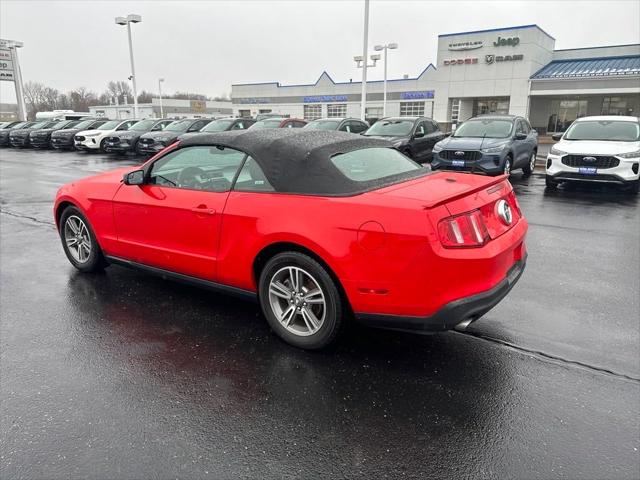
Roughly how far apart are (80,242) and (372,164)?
3.35 m

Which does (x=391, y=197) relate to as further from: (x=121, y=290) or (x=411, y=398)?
(x=121, y=290)

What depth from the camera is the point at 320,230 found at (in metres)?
3.15

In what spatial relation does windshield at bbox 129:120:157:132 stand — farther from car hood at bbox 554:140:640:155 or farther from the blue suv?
car hood at bbox 554:140:640:155

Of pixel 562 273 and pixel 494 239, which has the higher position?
pixel 494 239

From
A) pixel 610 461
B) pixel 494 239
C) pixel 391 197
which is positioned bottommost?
pixel 610 461

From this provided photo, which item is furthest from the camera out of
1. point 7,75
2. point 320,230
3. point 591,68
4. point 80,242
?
point 7,75

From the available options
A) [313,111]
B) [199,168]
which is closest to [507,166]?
[199,168]

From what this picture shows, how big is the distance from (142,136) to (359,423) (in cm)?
1876

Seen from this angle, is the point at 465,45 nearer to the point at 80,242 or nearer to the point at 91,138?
the point at 91,138

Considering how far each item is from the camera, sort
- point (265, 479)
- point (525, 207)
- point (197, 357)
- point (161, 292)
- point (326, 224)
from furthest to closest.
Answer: point (525, 207) → point (161, 292) → point (197, 357) → point (326, 224) → point (265, 479)

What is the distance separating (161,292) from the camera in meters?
4.69

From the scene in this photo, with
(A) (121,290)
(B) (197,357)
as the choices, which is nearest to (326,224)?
(B) (197,357)

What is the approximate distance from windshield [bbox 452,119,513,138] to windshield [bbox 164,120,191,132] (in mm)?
12101

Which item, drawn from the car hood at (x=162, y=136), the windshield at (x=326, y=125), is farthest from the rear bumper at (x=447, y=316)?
the car hood at (x=162, y=136)
